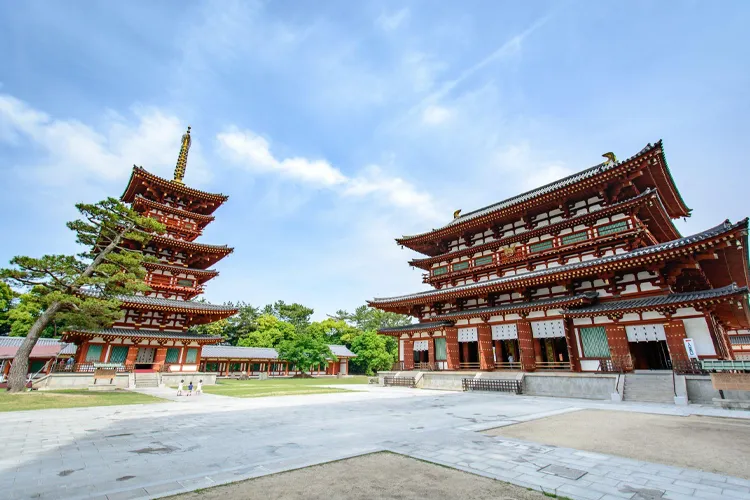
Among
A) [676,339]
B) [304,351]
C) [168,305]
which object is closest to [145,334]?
[168,305]

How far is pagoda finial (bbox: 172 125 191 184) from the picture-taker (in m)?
34.8

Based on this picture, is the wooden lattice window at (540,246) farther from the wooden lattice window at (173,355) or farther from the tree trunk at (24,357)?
the wooden lattice window at (173,355)

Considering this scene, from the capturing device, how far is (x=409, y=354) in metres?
26.7

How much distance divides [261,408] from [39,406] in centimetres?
871

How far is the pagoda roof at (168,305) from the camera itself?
26.0 meters

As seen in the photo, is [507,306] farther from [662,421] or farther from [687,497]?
[687,497]

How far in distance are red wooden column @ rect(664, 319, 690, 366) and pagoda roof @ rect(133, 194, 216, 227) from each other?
1378 inches

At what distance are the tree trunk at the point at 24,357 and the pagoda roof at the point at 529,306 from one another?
2334 cm

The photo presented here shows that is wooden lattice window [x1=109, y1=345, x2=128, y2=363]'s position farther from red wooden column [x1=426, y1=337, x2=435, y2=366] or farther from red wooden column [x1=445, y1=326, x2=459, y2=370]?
red wooden column [x1=445, y1=326, x2=459, y2=370]

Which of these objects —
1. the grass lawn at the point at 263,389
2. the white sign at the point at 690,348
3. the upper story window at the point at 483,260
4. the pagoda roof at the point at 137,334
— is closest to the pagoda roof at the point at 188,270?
the pagoda roof at the point at 137,334

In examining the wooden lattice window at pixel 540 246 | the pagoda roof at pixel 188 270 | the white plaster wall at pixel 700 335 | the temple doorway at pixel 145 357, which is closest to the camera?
the white plaster wall at pixel 700 335

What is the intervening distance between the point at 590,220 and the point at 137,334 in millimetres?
33098

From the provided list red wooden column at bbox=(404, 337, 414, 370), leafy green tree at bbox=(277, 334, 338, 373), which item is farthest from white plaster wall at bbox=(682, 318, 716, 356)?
leafy green tree at bbox=(277, 334, 338, 373)

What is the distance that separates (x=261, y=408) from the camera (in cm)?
1334
